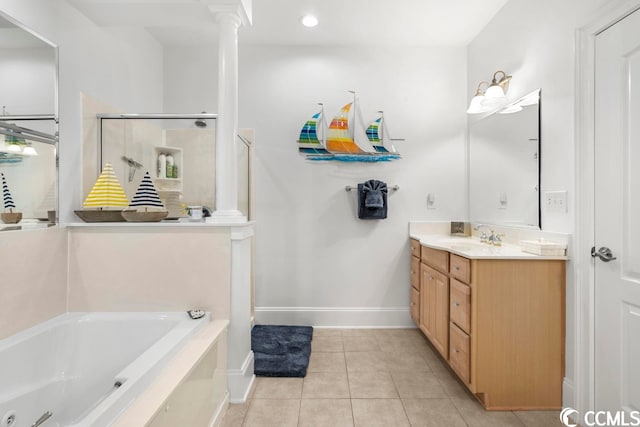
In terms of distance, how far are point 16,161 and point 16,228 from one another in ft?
1.05

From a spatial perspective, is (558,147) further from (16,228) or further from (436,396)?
(16,228)

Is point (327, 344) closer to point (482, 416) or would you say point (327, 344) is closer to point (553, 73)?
point (482, 416)

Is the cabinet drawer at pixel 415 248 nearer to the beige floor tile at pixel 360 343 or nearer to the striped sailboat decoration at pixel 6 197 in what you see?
the beige floor tile at pixel 360 343

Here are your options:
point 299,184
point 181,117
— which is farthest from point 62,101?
point 299,184

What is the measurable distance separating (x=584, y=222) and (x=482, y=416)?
1.19 m

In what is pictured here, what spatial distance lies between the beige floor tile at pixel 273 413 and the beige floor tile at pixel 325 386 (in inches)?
5.0

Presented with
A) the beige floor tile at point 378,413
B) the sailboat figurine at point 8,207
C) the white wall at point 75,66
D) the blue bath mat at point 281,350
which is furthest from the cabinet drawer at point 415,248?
the sailboat figurine at point 8,207

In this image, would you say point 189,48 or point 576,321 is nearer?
point 576,321

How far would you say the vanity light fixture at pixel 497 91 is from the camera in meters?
2.46

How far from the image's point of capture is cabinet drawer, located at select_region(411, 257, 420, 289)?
2.87 m

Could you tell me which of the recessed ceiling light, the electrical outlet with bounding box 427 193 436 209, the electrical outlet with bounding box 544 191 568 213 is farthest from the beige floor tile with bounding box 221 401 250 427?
the recessed ceiling light

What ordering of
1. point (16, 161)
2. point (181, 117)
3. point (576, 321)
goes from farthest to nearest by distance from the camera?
1. point (181, 117)
2. point (576, 321)
3. point (16, 161)

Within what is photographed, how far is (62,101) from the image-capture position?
6.12 feet

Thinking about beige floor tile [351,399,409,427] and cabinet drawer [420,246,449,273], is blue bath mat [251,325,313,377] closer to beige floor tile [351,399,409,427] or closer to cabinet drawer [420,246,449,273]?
beige floor tile [351,399,409,427]
